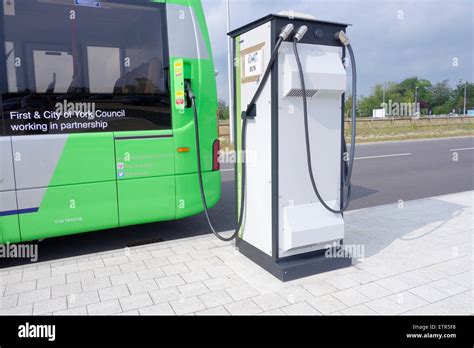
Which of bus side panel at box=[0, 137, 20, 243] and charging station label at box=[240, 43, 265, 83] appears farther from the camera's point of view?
bus side panel at box=[0, 137, 20, 243]

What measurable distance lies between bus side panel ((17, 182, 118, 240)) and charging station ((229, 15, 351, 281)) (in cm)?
166

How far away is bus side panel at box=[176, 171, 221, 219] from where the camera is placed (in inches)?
187

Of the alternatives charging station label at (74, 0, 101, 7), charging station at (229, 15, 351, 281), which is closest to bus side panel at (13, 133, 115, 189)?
charging station label at (74, 0, 101, 7)

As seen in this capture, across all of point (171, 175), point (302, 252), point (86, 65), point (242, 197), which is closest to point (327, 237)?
point (302, 252)

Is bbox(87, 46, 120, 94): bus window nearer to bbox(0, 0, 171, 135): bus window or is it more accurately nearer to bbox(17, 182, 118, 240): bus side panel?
bbox(0, 0, 171, 135): bus window

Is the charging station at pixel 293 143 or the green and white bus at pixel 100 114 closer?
the charging station at pixel 293 143

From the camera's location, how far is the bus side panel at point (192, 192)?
4742 millimetres

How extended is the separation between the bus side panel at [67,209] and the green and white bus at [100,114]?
0.03ft

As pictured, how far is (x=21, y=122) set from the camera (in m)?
3.89

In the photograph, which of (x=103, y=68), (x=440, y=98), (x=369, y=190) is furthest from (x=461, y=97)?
(x=103, y=68)

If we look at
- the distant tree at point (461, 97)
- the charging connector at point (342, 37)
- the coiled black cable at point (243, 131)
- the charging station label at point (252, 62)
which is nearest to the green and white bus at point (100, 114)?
the coiled black cable at point (243, 131)

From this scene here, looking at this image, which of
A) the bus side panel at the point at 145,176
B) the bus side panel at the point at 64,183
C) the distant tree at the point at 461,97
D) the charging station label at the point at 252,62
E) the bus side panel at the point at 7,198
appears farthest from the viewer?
the distant tree at the point at 461,97

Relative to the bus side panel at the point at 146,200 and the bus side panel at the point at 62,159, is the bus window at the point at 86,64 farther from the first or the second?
the bus side panel at the point at 146,200
